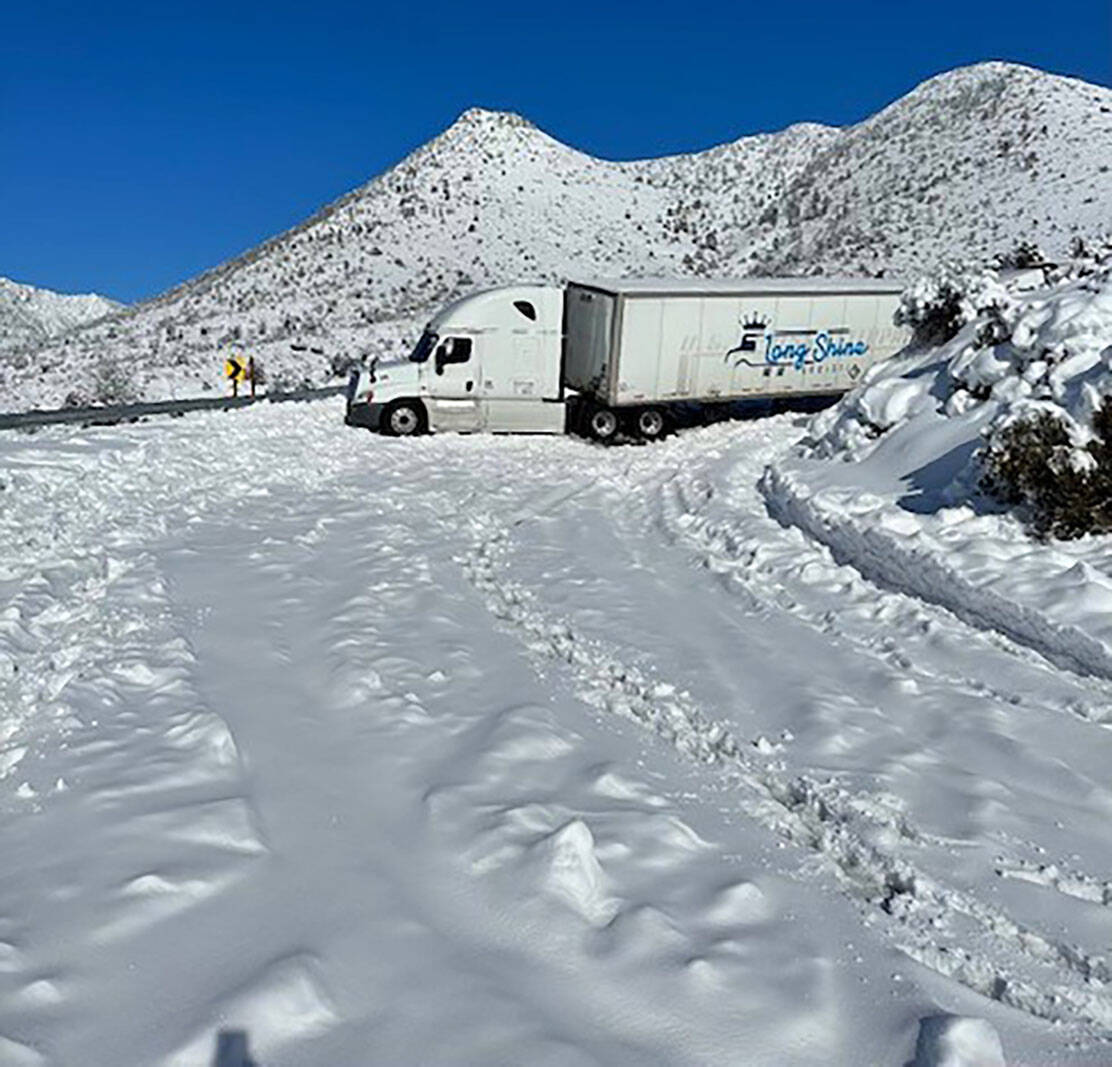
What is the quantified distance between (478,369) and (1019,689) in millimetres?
15878

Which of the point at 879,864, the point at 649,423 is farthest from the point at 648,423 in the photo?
the point at 879,864

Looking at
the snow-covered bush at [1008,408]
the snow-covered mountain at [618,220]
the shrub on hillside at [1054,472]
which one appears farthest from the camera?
Answer: the snow-covered mountain at [618,220]

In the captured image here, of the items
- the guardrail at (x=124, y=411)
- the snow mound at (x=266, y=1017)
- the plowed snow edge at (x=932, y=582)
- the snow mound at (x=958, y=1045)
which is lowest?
the snow mound at (x=266, y=1017)

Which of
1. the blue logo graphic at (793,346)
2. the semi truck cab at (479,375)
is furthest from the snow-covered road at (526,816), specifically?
the blue logo graphic at (793,346)

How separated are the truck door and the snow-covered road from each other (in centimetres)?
1070

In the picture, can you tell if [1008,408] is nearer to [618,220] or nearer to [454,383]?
[454,383]

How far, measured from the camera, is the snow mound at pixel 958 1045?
366cm

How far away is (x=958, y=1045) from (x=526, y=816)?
2.55 meters

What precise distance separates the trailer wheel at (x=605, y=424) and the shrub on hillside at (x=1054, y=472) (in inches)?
437

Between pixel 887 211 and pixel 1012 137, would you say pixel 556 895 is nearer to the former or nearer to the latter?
pixel 887 211

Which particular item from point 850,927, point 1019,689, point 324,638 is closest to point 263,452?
point 324,638

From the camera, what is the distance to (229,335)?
55.2 meters

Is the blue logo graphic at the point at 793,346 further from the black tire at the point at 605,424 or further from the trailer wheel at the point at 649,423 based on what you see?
the black tire at the point at 605,424

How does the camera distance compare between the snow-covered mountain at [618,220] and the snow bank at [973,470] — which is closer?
the snow bank at [973,470]
